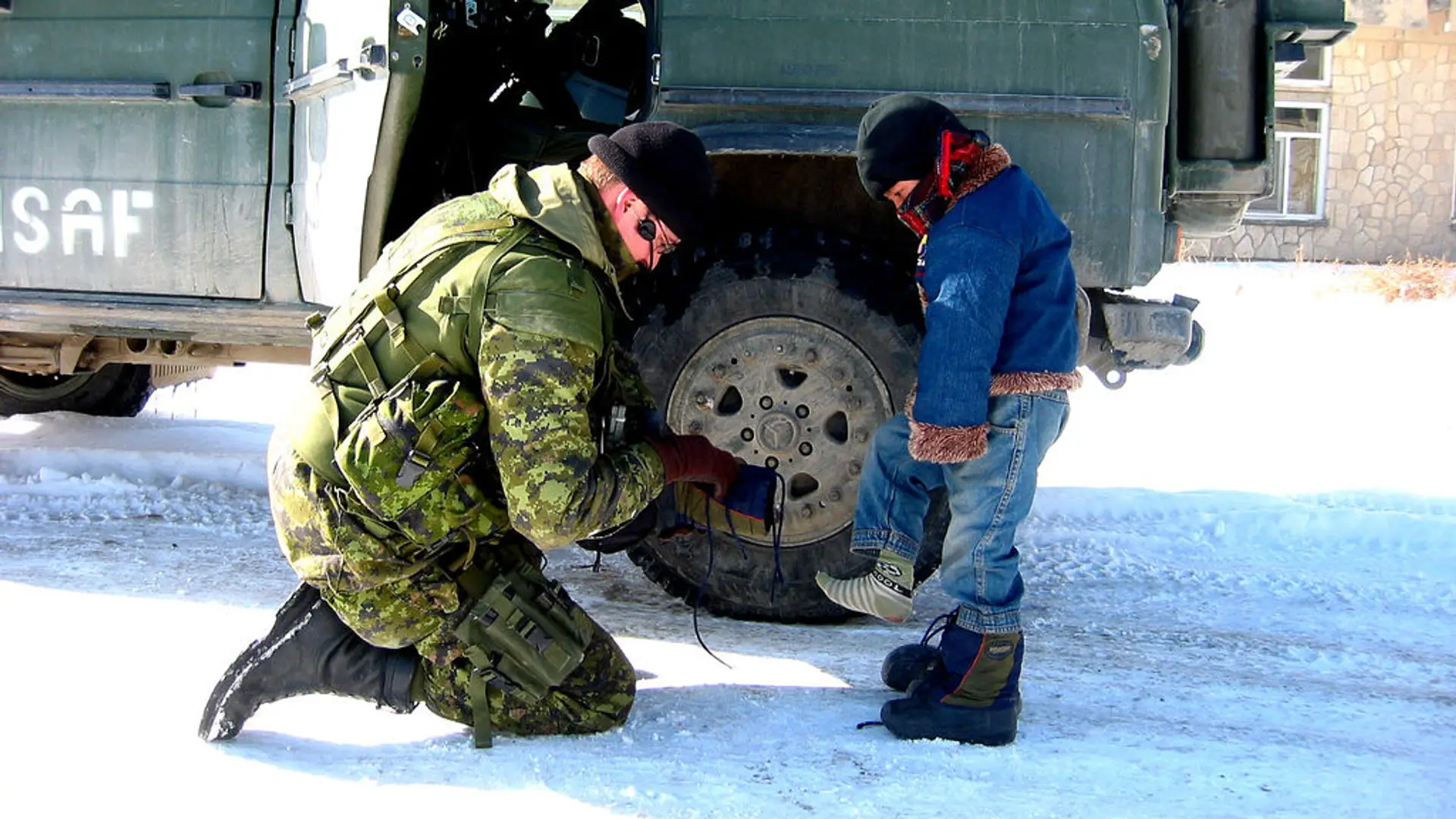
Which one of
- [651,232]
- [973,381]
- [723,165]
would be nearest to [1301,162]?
[723,165]

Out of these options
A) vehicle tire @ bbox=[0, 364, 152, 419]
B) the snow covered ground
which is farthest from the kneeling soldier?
vehicle tire @ bbox=[0, 364, 152, 419]

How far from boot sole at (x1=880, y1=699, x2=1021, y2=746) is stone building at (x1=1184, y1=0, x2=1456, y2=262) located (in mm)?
10918

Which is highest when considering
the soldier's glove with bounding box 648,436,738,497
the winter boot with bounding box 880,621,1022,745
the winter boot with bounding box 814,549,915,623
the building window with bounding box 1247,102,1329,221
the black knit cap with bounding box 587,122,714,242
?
the building window with bounding box 1247,102,1329,221

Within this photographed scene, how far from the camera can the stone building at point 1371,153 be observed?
43.0 feet

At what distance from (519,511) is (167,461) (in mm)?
3424

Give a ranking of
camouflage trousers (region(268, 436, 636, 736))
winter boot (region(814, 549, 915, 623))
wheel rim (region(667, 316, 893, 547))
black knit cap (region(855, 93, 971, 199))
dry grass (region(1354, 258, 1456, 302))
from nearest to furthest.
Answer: camouflage trousers (region(268, 436, 636, 736)), black knit cap (region(855, 93, 971, 199)), winter boot (region(814, 549, 915, 623)), wheel rim (region(667, 316, 893, 547)), dry grass (region(1354, 258, 1456, 302))

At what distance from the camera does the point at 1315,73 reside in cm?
1319

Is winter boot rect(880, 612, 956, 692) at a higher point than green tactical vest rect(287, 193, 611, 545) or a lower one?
lower

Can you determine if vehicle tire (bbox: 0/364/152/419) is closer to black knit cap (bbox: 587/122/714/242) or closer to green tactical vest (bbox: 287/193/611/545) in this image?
green tactical vest (bbox: 287/193/611/545)

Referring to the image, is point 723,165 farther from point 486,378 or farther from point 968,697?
point 968,697

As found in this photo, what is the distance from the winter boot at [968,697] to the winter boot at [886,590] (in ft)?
0.45

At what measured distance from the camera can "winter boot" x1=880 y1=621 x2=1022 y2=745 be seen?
3051mm

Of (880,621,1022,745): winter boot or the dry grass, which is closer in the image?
(880,621,1022,745): winter boot

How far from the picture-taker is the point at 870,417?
370 centimetres
